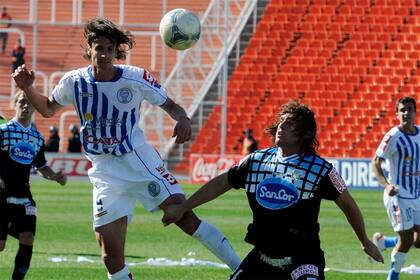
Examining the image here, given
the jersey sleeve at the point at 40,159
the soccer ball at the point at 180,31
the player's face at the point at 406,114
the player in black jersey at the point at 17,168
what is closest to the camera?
the soccer ball at the point at 180,31

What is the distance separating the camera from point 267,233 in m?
7.44

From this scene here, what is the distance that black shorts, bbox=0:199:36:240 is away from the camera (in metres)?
11.6

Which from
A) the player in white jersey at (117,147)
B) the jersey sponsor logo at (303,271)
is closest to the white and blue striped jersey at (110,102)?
the player in white jersey at (117,147)

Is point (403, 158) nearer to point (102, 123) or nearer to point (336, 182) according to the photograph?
point (102, 123)

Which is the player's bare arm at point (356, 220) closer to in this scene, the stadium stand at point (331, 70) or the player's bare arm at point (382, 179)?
the player's bare arm at point (382, 179)

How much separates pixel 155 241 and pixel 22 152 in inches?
232

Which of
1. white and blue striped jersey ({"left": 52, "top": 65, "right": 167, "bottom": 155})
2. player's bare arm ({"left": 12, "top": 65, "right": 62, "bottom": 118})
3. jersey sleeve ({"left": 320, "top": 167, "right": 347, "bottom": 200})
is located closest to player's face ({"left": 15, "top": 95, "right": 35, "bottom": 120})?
player's bare arm ({"left": 12, "top": 65, "right": 62, "bottom": 118})

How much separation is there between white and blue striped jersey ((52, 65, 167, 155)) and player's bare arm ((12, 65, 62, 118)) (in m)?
0.14

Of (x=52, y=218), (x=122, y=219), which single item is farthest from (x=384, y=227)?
(x=122, y=219)

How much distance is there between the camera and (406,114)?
42.8 ft

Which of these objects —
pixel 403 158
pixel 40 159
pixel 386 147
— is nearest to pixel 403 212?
pixel 403 158

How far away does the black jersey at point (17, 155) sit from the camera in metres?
11.9

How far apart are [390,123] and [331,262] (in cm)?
2200

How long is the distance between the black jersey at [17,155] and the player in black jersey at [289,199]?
4722mm
